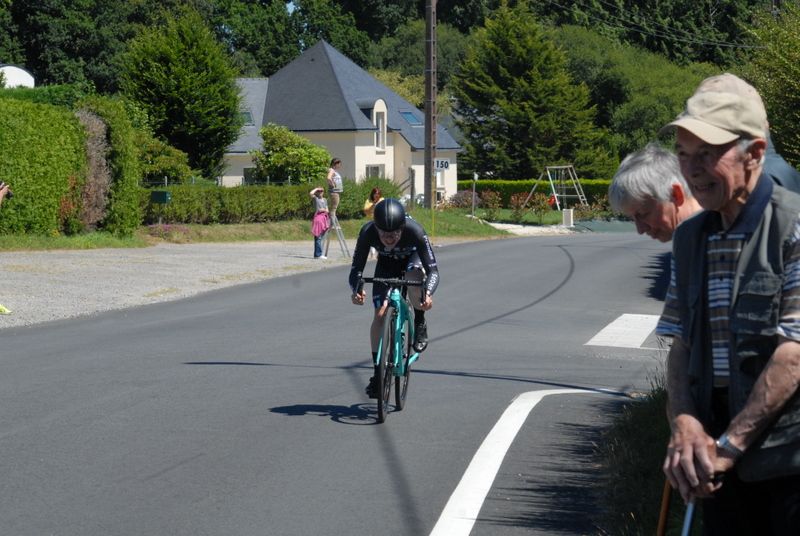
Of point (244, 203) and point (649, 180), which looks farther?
point (244, 203)

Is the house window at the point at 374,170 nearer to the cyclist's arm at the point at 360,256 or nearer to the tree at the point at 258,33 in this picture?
the tree at the point at 258,33

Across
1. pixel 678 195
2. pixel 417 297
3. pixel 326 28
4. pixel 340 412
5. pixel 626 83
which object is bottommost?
pixel 340 412

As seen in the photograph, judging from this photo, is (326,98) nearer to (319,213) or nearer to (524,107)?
(524,107)

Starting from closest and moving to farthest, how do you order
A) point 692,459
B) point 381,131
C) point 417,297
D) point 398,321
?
point 692,459
point 398,321
point 417,297
point 381,131

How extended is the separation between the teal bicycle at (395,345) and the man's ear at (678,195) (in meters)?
3.98

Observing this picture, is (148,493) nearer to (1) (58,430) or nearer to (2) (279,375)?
(1) (58,430)

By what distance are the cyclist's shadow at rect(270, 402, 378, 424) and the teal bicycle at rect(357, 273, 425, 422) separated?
149 millimetres

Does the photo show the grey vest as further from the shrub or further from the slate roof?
the slate roof

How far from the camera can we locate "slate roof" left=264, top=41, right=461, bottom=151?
5141 centimetres

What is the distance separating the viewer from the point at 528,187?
185 feet

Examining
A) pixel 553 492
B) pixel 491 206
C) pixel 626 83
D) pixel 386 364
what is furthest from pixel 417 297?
pixel 626 83

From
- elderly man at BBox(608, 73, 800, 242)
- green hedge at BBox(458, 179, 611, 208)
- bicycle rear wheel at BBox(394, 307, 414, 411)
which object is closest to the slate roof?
green hedge at BBox(458, 179, 611, 208)

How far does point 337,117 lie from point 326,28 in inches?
1007

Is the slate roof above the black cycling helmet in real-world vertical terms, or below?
above
